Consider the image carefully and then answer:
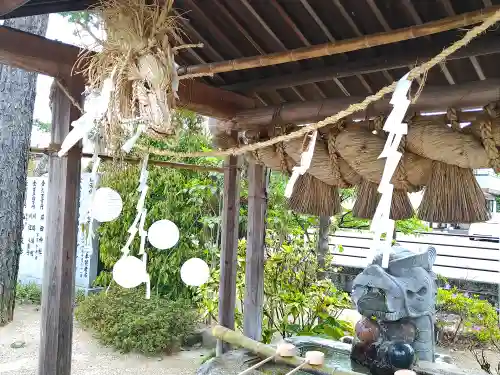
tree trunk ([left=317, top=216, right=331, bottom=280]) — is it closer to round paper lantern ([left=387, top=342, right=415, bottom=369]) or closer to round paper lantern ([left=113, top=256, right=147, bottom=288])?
round paper lantern ([left=387, top=342, right=415, bottom=369])

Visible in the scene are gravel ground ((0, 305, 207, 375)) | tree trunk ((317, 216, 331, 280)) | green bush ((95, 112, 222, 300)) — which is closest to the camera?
gravel ground ((0, 305, 207, 375))

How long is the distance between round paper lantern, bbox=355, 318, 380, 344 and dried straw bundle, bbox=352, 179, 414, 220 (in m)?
0.99

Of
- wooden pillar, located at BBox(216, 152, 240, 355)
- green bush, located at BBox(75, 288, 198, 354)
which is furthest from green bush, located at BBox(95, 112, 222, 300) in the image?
wooden pillar, located at BBox(216, 152, 240, 355)

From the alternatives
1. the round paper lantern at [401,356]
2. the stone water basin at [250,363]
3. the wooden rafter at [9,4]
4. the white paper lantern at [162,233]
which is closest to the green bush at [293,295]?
the stone water basin at [250,363]

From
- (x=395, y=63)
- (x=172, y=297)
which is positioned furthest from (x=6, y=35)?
(x=172, y=297)

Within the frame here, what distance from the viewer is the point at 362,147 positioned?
1.83 m

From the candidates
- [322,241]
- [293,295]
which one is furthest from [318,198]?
[322,241]

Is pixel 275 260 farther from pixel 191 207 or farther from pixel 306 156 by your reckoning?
pixel 306 156

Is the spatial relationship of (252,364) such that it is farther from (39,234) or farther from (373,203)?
(39,234)

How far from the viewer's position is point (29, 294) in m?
6.41

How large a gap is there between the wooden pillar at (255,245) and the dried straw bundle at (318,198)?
1.58ft

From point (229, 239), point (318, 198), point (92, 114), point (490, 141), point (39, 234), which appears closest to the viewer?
point (92, 114)

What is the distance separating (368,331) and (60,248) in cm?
188

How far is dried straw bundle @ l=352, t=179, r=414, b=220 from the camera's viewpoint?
6.38 ft
